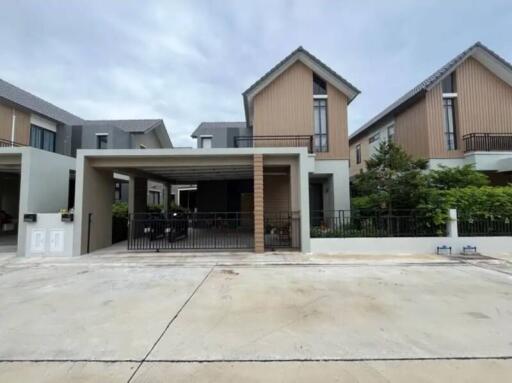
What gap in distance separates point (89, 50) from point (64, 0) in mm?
3340

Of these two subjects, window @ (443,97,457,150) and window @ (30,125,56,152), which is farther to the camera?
window @ (30,125,56,152)

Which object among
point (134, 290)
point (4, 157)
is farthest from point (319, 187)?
point (4, 157)

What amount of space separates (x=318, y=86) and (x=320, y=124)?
197cm

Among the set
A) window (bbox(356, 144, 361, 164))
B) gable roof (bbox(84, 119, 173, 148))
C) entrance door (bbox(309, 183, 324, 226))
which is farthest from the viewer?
window (bbox(356, 144, 361, 164))

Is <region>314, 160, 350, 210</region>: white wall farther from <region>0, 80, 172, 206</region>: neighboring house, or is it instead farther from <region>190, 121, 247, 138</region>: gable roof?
<region>0, 80, 172, 206</region>: neighboring house

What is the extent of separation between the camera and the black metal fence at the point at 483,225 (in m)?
9.66

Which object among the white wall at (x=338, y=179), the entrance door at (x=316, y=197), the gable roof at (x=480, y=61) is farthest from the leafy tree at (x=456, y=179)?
the entrance door at (x=316, y=197)

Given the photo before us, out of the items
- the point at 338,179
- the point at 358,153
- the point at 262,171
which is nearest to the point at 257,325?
the point at 262,171

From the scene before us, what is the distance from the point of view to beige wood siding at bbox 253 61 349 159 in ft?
43.6

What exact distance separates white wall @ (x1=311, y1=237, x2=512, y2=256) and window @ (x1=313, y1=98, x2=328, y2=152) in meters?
5.50

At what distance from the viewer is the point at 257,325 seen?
3.96 metres

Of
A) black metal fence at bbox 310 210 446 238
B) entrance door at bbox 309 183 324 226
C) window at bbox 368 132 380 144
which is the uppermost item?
window at bbox 368 132 380 144

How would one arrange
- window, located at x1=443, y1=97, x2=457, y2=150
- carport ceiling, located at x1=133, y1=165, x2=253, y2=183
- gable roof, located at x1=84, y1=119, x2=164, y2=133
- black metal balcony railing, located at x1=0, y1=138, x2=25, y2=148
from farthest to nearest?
gable roof, located at x1=84, y1=119, x2=164, y2=133
black metal balcony railing, located at x1=0, y1=138, x2=25, y2=148
window, located at x1=443, y1=97, x2=457, y2=150
carport ceiling, located at x1=133, y1=165, x2=253, y2=183

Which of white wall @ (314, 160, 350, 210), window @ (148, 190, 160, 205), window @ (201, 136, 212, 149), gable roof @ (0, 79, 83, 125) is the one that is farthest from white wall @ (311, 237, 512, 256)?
gable roof @ (0, 79, 83, 125)
